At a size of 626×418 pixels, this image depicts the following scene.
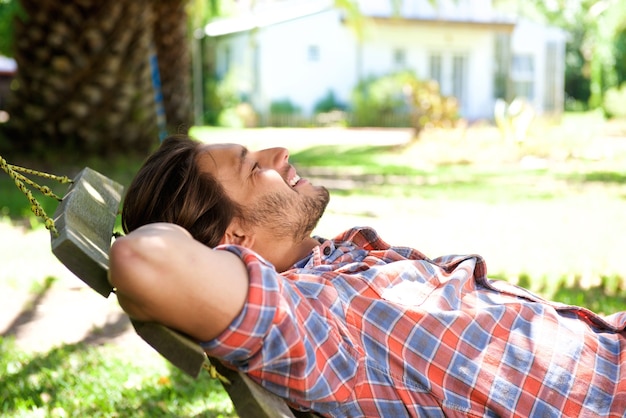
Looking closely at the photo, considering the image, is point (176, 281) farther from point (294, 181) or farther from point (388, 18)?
point (388, 18)

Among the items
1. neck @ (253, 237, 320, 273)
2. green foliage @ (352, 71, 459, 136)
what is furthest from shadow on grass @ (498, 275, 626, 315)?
green foliage @ (352, 71, 459, 136)

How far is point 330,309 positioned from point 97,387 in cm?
211

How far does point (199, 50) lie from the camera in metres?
35.0

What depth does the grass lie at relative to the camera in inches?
140

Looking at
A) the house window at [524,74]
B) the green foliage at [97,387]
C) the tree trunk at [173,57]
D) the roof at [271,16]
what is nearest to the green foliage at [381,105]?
the roof at [271,16]

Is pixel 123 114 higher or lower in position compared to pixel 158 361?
higher

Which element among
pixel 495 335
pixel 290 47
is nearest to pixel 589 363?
pixel 495 335

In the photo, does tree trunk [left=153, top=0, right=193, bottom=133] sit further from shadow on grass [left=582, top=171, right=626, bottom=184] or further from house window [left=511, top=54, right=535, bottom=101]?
house window [left=511, top=54, right=535, bottom=101]

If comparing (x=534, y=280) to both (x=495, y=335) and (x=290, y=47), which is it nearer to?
(x=495, y=335)

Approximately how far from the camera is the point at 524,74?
34656mm

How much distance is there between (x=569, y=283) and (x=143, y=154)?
8221mm

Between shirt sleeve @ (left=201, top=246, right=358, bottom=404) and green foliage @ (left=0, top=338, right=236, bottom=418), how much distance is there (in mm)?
1655

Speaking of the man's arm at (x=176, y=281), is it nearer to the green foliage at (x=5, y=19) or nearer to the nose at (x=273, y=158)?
the nose at (x=273, y=158)

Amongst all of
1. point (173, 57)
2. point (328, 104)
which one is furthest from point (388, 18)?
point (173, 57)
